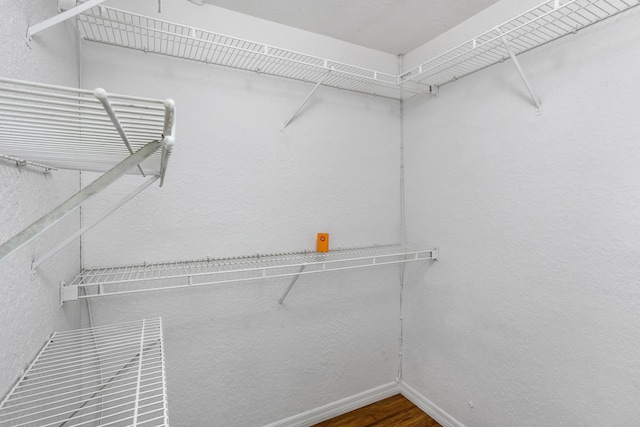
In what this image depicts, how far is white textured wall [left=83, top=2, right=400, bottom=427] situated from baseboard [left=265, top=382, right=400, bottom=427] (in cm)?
3

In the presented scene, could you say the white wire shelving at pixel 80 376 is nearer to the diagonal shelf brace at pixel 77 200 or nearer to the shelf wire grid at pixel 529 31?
the diagonal shelf brace at pixel 77 200

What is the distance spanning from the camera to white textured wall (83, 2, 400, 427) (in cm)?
144

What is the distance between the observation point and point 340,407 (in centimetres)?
190

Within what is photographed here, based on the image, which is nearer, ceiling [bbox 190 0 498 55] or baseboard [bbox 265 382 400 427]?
ceiling [bbox 190 0 498 55]

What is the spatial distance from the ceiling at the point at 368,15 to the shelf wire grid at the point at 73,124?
1157 millimetres

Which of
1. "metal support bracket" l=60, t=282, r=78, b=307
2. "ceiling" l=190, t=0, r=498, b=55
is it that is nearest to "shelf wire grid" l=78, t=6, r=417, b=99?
"ceiling" l=190, t=0, r=498, b=55

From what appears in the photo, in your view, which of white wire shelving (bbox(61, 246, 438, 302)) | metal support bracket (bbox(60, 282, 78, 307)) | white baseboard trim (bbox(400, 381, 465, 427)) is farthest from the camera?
white baseboard trim (bbox(400, 381, 465, 427))

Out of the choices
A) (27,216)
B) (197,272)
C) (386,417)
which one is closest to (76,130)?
(27,216)

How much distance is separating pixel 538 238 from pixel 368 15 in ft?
4.35

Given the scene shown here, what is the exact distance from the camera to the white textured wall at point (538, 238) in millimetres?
1134

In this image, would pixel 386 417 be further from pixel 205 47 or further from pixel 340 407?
pixel 205 47

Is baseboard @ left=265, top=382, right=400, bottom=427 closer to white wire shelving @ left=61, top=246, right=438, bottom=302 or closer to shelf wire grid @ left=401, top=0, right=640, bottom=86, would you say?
white wire shelving @ left=61, top=246, right=438, bottom=302

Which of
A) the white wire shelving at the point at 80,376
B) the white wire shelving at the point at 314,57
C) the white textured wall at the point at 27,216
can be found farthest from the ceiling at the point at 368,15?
the white wire shelving at the point at 80,376

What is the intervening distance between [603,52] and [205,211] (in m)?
1.74
